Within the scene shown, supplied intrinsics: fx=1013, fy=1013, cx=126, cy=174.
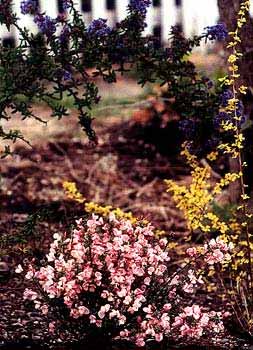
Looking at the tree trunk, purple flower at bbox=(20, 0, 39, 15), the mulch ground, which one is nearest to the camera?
purple flower at bbox=(20, 0, 39, 15)

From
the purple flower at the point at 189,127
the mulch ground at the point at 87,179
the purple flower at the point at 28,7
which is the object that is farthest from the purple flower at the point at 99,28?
the mulch ground at the point at 87,179

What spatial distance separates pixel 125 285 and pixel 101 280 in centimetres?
11

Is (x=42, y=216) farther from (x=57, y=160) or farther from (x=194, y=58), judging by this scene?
(x=194, y=58)

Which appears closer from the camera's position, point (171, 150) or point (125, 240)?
point (125, 240)

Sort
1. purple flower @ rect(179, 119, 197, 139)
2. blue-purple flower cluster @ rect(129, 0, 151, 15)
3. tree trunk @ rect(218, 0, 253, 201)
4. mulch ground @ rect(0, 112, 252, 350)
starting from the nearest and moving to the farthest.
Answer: blue-purple flower cluster @ rect(129, 0, 151, 15) → purple flower @ rect(179, 119, 197, 139) → tree trunk @ rect(218, 0, 253, 201) → mulch ground @ rect(0, 112, 252, 350)

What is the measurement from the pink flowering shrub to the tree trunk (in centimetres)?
142

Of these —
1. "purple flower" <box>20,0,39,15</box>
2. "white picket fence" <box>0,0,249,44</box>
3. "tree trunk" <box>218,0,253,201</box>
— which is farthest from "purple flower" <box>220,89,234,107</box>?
"white picket fence" <box>0,0,249,44</box>

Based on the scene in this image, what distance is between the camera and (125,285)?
3.55 m

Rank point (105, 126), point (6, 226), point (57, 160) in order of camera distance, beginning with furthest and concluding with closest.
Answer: point (105, 126)
point (57, 160)
point (6, 226)

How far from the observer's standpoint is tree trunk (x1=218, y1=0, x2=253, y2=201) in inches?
190

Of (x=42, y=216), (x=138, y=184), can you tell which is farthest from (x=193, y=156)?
(x=138, y=184)

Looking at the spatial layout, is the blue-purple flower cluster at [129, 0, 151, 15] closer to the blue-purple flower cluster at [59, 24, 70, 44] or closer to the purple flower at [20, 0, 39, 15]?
the blue-purple flower cluster at [59, 24, 70, 44]

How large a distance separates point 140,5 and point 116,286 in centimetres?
125

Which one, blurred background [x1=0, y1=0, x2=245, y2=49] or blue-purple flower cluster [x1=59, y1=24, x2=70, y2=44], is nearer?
blue-purple flower cluster [x1=59, y1=24, x2=70, y2=44]
